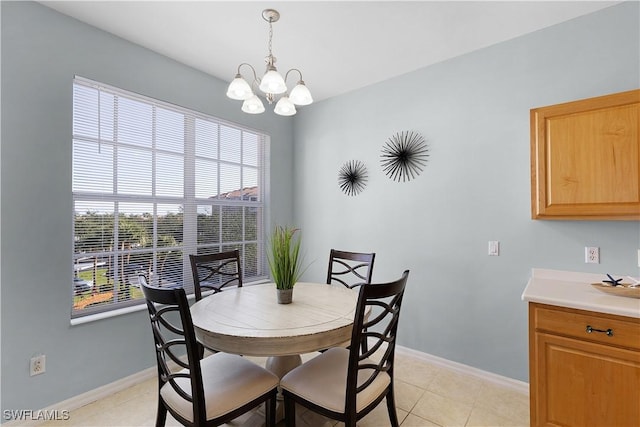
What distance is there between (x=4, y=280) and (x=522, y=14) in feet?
12.4

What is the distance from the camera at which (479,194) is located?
2.49 m

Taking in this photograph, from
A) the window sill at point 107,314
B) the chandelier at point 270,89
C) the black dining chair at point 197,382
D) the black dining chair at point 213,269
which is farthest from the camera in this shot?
the black dining chair at point 213,269

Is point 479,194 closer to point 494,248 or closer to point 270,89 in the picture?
point 494,248

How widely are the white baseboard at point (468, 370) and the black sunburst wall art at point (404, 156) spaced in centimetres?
165

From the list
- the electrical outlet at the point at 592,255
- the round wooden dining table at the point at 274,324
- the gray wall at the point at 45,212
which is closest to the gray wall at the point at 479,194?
the electrical outlet at the point at 592,255

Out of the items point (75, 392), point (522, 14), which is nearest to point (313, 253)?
point (75, 392)

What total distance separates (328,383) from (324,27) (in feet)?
7.64

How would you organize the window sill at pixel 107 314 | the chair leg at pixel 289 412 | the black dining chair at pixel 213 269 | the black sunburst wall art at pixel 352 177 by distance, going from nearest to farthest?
1. the chair leg at pixel 289 412
2. the window sill at pixel 107 314
3. the black dining chair at pixel 213 269
4. the black sunburst wall art at pixel 352 177

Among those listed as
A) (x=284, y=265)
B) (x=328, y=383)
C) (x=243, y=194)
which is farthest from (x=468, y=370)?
(x=243, y=194)

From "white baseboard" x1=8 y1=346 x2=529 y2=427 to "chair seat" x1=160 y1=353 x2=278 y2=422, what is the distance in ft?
3.51

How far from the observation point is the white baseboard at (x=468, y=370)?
2.28m

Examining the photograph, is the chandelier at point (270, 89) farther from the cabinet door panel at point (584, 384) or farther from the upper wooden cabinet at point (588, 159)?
the cabinet door panel at point (584, 384)

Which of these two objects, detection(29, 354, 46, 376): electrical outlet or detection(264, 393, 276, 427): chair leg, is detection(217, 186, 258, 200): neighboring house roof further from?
detection(264, 393, 276, 427): chair leg

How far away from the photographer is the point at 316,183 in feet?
11.9
